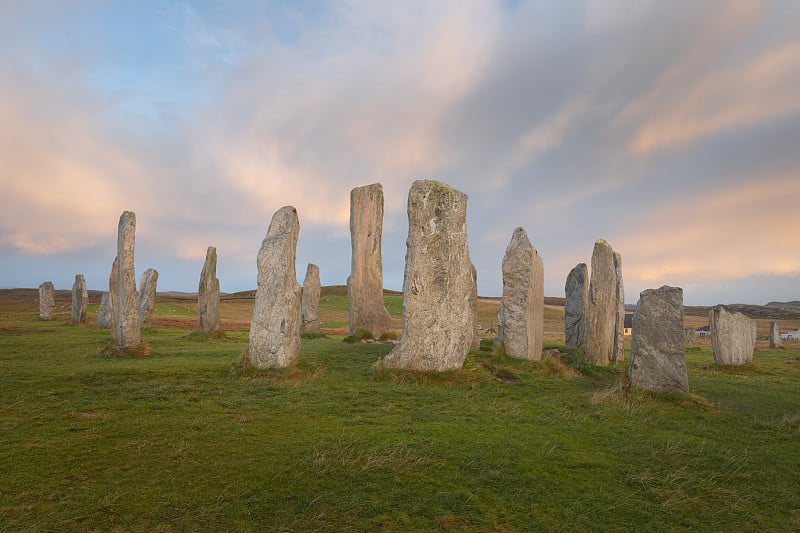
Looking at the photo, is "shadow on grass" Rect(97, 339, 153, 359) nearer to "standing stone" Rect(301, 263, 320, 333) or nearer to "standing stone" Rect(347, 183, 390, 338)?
"standing stone" Rect(347, 183, 390, 338)

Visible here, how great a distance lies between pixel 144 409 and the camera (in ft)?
31.6

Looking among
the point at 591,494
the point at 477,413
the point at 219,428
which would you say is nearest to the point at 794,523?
the point at 591,494

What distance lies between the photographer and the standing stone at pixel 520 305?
17109 mm

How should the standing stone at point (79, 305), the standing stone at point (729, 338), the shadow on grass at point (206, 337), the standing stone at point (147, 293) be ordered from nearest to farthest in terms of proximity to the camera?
1. the standing stone at point (729, 338)
2. the shadow on grass at point (206, 337)
3. the standing stone at point (147, 293)
4. the standing stone at point (79, 305)

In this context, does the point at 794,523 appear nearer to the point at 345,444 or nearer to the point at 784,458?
the point at 784,458

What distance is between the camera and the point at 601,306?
20125 mm

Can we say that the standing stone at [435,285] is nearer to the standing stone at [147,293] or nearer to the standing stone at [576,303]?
the standing stone at [576,303]

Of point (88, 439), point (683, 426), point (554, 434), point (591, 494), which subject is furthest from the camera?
point (683, 426)

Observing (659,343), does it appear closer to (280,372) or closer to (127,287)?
(280,372)

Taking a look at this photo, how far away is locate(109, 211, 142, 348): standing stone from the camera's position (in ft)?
58.0

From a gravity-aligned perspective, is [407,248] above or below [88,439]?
above

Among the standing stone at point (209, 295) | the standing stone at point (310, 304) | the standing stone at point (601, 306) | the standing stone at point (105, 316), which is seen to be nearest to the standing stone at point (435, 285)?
the standing stone at point (601, 306)

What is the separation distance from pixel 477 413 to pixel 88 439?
6925 millimetres

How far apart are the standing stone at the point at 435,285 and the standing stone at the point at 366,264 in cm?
859
